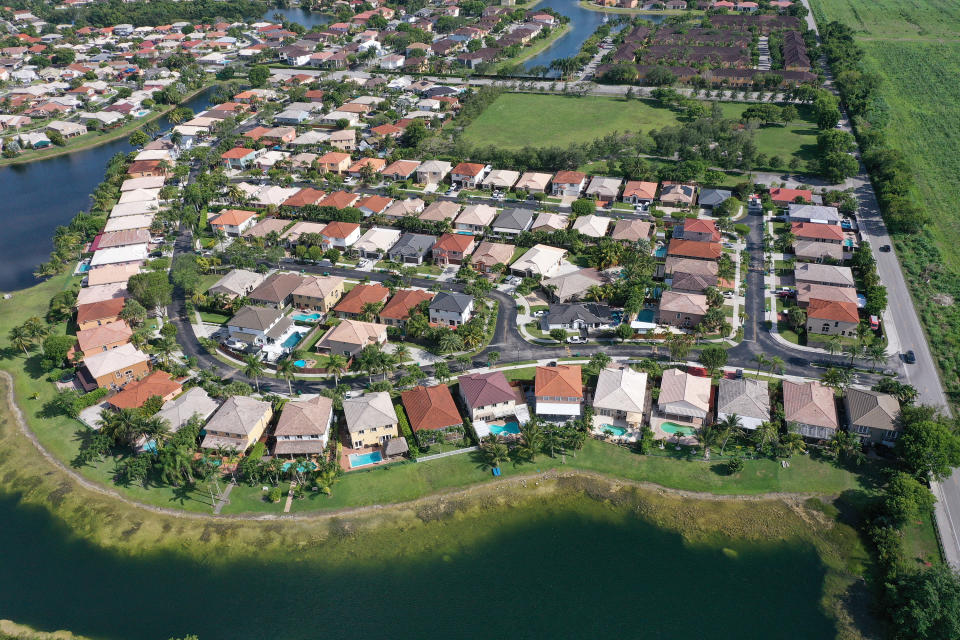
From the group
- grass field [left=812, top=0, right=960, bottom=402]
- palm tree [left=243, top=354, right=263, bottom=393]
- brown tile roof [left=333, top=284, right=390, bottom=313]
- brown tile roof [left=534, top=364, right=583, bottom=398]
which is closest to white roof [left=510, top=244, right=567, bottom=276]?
brown tile roof [left=333, top=284, right=390, bottom=313]

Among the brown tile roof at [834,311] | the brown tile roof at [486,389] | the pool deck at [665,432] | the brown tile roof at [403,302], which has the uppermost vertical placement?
the brown tile roof at [834,311]

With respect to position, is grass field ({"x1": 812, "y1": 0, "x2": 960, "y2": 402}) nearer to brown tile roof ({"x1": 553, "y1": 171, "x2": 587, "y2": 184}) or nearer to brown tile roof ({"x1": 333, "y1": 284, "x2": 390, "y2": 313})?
brown tile roof ({"x1": 553, "y1": 171, "x2": 587, "y2": 184})

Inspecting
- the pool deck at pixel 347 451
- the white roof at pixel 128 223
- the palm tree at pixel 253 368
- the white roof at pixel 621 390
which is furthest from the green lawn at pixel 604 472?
the white roof at pixel 128 223

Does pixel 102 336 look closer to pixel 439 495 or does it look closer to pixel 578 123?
pixel 439 495

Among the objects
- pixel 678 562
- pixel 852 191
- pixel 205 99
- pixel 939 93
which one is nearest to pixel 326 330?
pixel 678 562

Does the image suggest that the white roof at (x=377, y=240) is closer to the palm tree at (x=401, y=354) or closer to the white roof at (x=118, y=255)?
the palm tree at (x=401, y=354)

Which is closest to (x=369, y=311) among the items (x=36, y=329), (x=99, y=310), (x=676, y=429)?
(x=99, y=310)

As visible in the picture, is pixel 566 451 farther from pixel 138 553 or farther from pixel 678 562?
pixel 138 553
